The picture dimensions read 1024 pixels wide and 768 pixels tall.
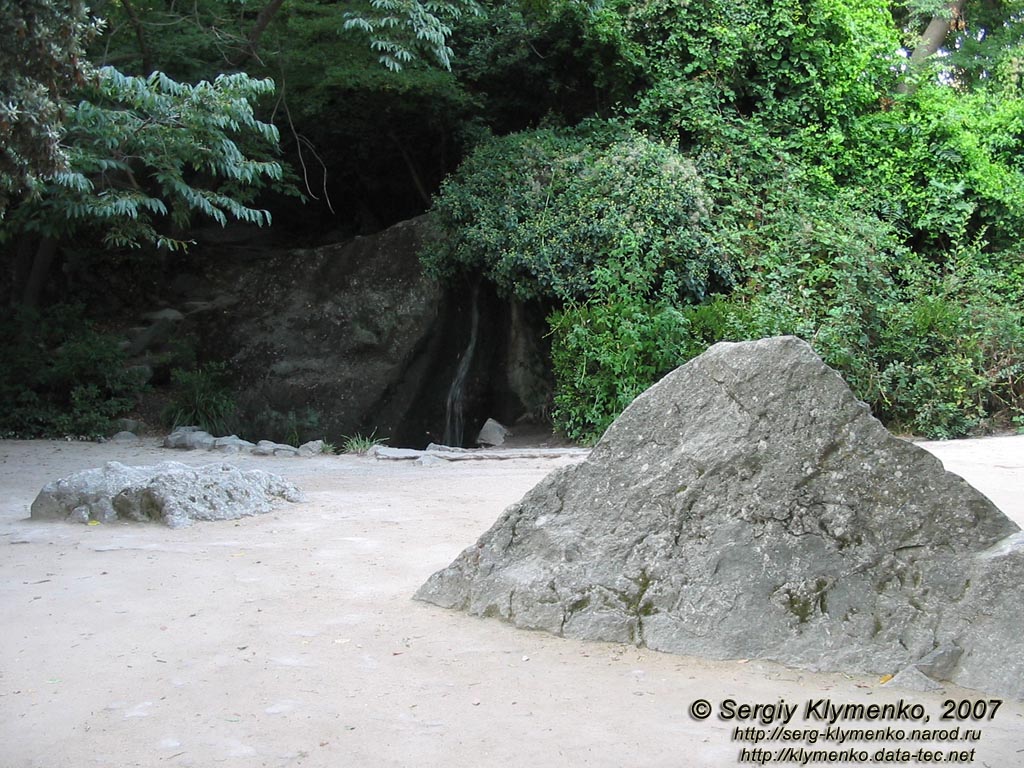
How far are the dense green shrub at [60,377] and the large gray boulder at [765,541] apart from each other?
353 inches

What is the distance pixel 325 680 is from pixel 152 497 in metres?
3.14

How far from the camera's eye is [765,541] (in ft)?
12.0

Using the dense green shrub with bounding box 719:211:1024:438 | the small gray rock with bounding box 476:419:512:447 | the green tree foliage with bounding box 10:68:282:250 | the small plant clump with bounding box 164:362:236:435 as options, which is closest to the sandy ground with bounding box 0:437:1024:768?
the green tree foliage with bounding box 10:68:282:250

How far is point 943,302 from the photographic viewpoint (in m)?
11.7

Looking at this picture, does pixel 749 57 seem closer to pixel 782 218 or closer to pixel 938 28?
pixel 782 218

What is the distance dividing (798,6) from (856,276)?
4.53 m

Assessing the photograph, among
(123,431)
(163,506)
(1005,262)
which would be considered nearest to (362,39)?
(123,431)

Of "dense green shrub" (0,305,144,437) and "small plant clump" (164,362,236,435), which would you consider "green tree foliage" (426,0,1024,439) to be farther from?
"dense green shrub" (0,305,144,437)

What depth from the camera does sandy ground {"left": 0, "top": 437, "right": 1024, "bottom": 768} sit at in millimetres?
2895

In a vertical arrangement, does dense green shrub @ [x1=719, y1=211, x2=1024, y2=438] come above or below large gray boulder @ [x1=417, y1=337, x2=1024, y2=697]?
above

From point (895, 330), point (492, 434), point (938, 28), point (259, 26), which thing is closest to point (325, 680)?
point (492, 434)

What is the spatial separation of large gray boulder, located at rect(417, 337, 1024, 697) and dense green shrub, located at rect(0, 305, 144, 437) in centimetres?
896

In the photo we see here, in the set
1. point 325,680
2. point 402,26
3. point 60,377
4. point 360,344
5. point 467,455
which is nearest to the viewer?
point 325,680

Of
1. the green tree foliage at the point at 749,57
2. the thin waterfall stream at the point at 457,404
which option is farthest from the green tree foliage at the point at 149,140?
the green tree foliage at the point at 749,57
